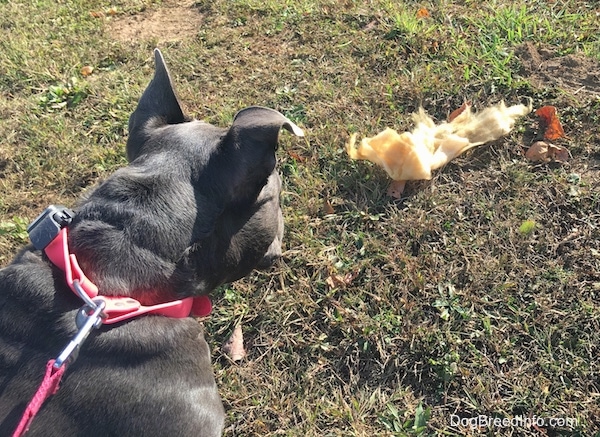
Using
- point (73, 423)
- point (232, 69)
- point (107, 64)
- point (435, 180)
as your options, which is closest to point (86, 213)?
point (73, 423)

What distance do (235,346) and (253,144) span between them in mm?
1509

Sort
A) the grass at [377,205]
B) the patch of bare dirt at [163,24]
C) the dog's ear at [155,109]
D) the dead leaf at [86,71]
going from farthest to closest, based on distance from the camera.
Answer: the patch of bare dirt at [163,24] < the dead leaf at [86,71] < the grass at [377,205] < the dog's ear at [155,109]

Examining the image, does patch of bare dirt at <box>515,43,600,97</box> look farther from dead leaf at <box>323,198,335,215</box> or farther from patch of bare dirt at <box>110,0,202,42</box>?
patch of bare dirt at <box>110,0,202,42</box>

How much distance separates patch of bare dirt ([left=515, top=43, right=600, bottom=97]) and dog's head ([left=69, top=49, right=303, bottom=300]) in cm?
262

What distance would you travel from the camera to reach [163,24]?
564cm

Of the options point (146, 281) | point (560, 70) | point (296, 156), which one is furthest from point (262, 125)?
point (560, 70)

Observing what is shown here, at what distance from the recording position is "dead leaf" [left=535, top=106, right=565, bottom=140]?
12.8 feet

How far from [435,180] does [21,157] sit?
348 centimetres

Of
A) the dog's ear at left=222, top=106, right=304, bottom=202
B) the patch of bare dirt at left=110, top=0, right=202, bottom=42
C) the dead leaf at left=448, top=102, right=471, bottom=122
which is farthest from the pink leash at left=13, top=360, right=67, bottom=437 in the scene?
the patch of bare dirt at left=110, top=0, right=202, bottom=42

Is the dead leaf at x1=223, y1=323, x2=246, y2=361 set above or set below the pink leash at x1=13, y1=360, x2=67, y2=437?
below

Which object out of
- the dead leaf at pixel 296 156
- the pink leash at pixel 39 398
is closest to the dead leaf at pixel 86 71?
the dead leaf at pixel 296 156

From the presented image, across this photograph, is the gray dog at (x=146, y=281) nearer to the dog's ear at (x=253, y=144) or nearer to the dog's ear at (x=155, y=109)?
the dog's ear at (x=253, y=144)

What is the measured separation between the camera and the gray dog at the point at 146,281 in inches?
92.8

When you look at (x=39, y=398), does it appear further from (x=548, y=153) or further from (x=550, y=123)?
(x=550, y=123)
